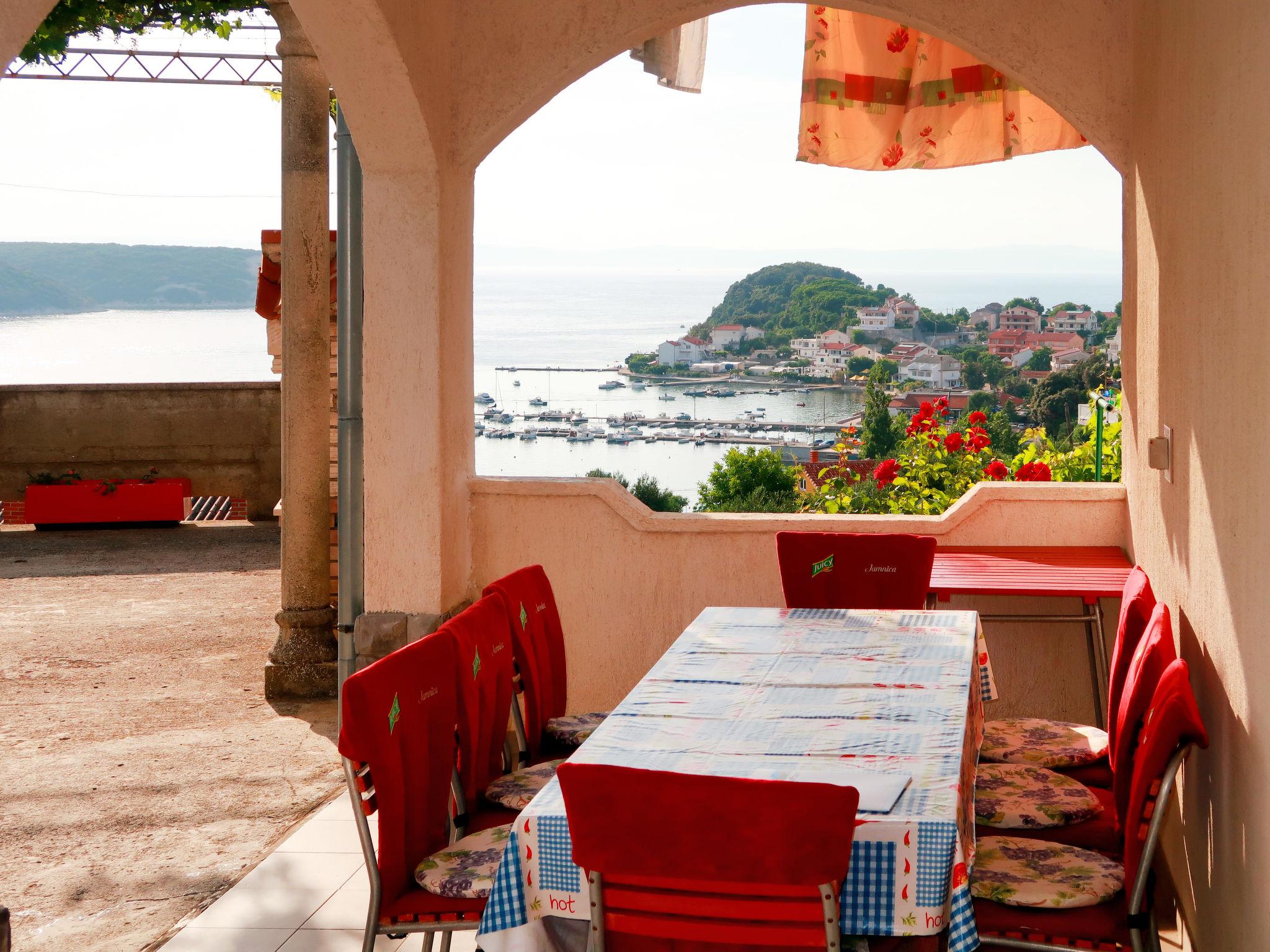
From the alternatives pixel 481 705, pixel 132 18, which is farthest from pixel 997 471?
pixel 132 18

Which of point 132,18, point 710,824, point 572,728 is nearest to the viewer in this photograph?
point 710,824

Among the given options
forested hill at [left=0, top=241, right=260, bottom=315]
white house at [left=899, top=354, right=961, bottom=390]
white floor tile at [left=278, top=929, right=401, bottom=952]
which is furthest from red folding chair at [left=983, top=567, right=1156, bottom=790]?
forested hill at [left=0, top=241, right=260, bottom=315]

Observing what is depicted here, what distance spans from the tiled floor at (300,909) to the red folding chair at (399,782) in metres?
0.60

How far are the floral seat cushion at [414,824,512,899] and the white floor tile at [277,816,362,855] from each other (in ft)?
4.11

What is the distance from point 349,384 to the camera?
15.5ft

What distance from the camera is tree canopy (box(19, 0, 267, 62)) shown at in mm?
7164

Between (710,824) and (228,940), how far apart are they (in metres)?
2.00

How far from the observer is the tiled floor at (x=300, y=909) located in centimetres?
324

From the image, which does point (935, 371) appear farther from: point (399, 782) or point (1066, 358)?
point (399, 782)

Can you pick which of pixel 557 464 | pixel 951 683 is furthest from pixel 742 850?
pixel 557 464

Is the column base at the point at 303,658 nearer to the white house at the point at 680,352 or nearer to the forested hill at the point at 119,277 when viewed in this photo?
the white house at the point at 680,352

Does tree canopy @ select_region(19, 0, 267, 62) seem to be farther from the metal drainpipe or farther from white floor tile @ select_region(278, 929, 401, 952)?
white floor tile @ select_region(278, 929, 401, 952)

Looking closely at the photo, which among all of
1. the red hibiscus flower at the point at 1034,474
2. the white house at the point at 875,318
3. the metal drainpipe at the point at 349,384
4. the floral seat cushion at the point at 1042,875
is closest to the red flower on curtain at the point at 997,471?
the red hibiscus flower at the point at 1034,474

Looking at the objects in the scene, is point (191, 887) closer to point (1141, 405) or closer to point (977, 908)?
point (977, 908)
